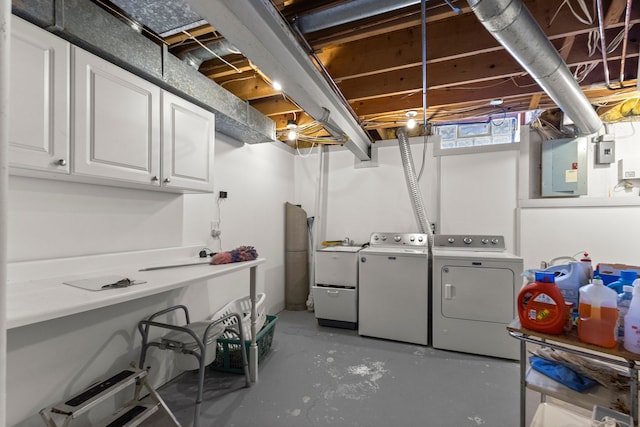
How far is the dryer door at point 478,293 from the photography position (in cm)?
263

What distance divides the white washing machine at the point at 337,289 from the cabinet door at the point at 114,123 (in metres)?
2.14

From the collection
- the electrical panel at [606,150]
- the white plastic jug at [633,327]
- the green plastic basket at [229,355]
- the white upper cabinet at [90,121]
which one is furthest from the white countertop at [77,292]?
the electrical panel at [606,150]

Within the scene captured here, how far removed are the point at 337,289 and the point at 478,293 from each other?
57.2 inches

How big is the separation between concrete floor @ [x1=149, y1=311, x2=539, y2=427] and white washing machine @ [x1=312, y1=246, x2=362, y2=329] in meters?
0.44

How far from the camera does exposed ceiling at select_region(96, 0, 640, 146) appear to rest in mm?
1618

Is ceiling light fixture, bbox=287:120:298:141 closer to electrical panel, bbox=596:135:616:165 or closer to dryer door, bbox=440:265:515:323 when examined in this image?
dryer door, bbox=440:265:515:323

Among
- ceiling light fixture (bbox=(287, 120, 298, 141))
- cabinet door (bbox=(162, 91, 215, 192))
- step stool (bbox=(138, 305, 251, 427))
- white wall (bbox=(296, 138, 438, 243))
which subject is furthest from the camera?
white wall (bbox=(296, 138, 438, 243))

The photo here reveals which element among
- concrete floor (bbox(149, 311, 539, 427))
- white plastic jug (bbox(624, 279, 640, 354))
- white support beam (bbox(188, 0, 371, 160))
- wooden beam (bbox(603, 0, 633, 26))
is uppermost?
wooden beam (bbox(603, 0, 633, 26))

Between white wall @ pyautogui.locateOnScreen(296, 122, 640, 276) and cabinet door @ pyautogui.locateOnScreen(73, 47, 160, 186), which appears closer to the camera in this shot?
cabinet door @ pyautogui.locateOnScreen(73, 47, 160, 186)

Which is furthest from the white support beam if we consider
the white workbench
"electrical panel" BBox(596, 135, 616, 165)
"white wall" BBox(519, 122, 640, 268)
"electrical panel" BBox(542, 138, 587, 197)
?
"electrical panel" BBox(596, 135, 616, 165)

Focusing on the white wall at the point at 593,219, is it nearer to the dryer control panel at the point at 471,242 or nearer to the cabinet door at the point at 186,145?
the dryer control panel at the point at 471,242

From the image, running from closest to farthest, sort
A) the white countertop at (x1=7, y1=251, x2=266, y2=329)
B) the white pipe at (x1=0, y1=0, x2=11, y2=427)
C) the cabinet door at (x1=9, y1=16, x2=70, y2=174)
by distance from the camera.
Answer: the white pipe at (x1=0, y1=0, x2=11, y2=427) → the white countertop at (x1=7, y1=251, x2=266, y2=329) → the cabinet door at (x1=9, y1=16, x2=70, y2=174)

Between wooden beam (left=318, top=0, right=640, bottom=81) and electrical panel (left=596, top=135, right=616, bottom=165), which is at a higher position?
wooden beam (left=318, top=0, right=640, bottom=81)

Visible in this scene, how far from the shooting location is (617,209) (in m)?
2.96
